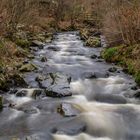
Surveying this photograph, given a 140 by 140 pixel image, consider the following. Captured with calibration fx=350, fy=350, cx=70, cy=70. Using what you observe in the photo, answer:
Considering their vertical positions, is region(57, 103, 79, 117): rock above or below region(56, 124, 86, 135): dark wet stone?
above

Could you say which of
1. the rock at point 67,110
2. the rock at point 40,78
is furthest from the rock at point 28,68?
the rock at point 67,110

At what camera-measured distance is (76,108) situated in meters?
9.52

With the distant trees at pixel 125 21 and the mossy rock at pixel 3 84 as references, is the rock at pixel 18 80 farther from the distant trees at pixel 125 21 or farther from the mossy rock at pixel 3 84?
the distant trees at pixel 125 21

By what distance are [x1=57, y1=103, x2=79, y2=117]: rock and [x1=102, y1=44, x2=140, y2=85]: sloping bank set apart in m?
3.35

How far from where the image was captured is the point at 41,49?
18969 millimetres

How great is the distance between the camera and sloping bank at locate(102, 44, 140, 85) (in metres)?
12.8

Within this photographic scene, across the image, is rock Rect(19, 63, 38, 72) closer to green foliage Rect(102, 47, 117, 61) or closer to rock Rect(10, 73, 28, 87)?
rock Rect(10, 73, 28, 87)

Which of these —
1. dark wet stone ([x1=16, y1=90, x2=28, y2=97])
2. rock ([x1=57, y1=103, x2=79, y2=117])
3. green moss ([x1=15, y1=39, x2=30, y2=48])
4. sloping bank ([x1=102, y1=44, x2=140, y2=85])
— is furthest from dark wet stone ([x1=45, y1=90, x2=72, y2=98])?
green moss ([x1=15, y1=39, x2=30, y2=48])

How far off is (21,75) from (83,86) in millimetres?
2267

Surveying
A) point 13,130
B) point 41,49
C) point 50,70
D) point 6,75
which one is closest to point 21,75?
point 6,75

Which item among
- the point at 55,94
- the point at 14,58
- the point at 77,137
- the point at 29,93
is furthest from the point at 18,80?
the point at 77,137

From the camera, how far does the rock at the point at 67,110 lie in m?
9.01

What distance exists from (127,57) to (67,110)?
20.4ft

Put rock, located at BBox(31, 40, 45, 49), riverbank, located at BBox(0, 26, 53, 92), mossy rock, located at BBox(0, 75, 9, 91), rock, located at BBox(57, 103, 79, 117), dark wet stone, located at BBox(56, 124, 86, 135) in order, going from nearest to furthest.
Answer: dark wet stone, located at BBox(56, 124, 86, 135), rock, located at BBox(57, 103, 79, 117), mossy rock, located at BBox(0, 75, 9, 91), riverbank, located at BBox(0, 26, 53, 92), rock, located at BBox(31, 40, 45, 49)
